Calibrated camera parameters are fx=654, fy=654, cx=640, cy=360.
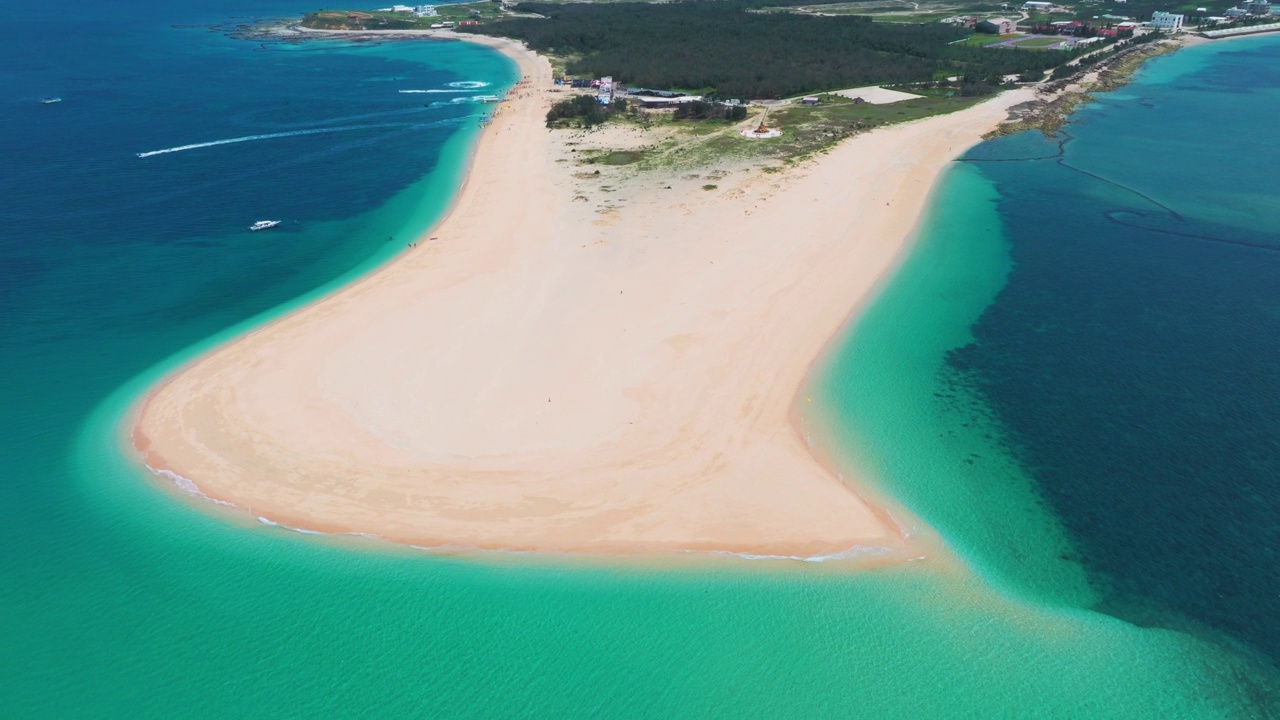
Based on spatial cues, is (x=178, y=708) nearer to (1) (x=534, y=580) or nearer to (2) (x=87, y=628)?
(2) (x=87, y=628)

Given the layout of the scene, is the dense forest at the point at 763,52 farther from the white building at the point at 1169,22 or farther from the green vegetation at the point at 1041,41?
the white building at the point at 1169,22

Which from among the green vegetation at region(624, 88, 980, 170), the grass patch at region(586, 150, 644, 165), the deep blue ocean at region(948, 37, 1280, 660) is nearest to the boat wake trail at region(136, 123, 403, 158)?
the grass patch at region(586, 150, 644, 165)

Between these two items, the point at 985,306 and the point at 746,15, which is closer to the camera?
the point at 985,306

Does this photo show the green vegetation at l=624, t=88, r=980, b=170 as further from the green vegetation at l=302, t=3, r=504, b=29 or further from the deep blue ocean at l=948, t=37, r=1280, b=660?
the green vegetation at l=302, t=3, r=504, b=29

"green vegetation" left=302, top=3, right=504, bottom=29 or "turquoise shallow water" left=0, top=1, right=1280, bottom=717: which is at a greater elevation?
"green vegetation" left=302, top=3, right=504, bottom=29

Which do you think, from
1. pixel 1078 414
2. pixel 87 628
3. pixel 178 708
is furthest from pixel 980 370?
pixel 87 628
